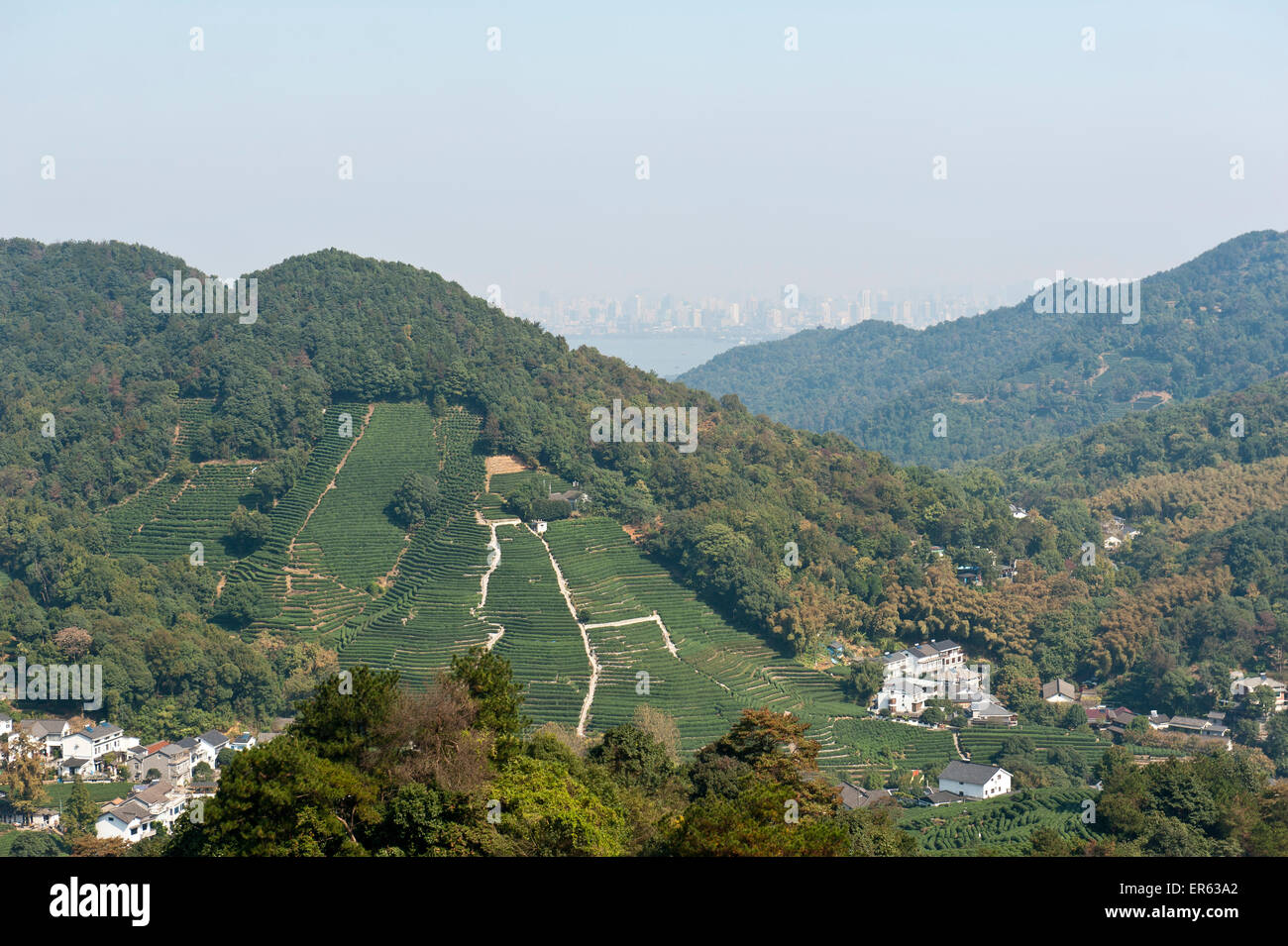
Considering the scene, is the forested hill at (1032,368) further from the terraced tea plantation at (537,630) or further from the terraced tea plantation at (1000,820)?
the terraced tea plantation at (1000,820)

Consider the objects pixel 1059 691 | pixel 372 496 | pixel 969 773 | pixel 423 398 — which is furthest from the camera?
pixel 423 398

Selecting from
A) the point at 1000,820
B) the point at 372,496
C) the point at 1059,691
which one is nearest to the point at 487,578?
the point at 372,496

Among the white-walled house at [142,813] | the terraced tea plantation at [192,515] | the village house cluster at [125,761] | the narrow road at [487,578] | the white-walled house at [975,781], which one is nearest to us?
the white-walled house at [142,813]

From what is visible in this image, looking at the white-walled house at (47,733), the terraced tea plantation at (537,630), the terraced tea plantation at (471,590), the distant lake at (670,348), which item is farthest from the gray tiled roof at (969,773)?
the distant lake at (670,348)

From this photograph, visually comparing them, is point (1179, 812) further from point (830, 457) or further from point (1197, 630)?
point (830, 457)

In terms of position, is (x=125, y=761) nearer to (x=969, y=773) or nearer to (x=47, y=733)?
(x=47, y=733)
